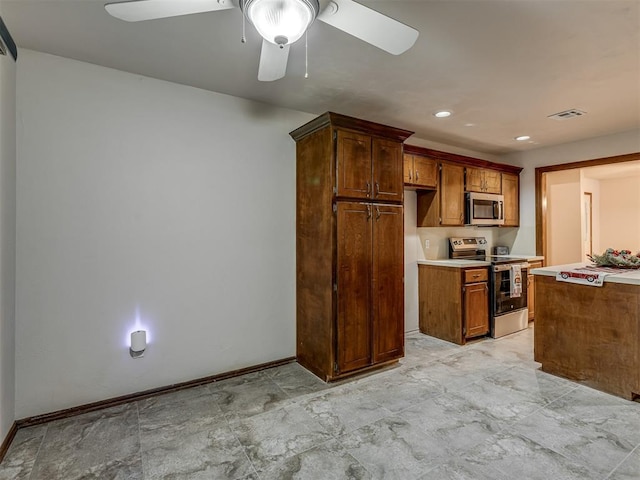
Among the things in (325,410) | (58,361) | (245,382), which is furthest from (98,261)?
(325,410)

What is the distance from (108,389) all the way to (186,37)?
2.54m

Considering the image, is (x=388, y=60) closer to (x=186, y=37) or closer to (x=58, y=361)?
(x=186, y=37)

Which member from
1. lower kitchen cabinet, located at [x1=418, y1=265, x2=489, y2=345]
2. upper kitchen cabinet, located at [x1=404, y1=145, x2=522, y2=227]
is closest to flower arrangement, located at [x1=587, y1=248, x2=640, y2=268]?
lower kitchen cabinet, located at [x1=418, y1=265, x2=489, y2=345]

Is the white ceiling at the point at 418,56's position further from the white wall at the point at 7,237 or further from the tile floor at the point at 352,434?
the tile floor at the point at 352,434

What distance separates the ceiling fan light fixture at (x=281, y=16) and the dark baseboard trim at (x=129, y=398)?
265 centimetres

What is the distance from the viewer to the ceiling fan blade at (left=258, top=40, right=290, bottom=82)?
1.71m

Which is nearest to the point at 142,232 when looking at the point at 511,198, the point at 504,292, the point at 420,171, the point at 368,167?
the point at 368,167

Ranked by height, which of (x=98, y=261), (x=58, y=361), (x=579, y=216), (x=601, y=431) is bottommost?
(x=601, y=431)

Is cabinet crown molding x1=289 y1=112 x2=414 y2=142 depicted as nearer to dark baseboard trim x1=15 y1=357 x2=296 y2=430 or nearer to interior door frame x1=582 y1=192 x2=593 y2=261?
dark baseboard trim x1=15 y1=357 x2=296 y2=430

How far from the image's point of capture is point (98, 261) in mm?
2516

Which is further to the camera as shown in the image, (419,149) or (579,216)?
(579,216)

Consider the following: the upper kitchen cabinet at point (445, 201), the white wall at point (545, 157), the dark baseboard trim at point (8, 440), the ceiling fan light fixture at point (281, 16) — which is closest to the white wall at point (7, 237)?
the dark baseboard trim at point (8, 440)

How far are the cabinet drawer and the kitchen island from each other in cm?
74

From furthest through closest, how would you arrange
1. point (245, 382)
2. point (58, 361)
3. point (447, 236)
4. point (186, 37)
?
point (447, 236) < point (245, 382) < point (58, 361) < point (186, 37)
